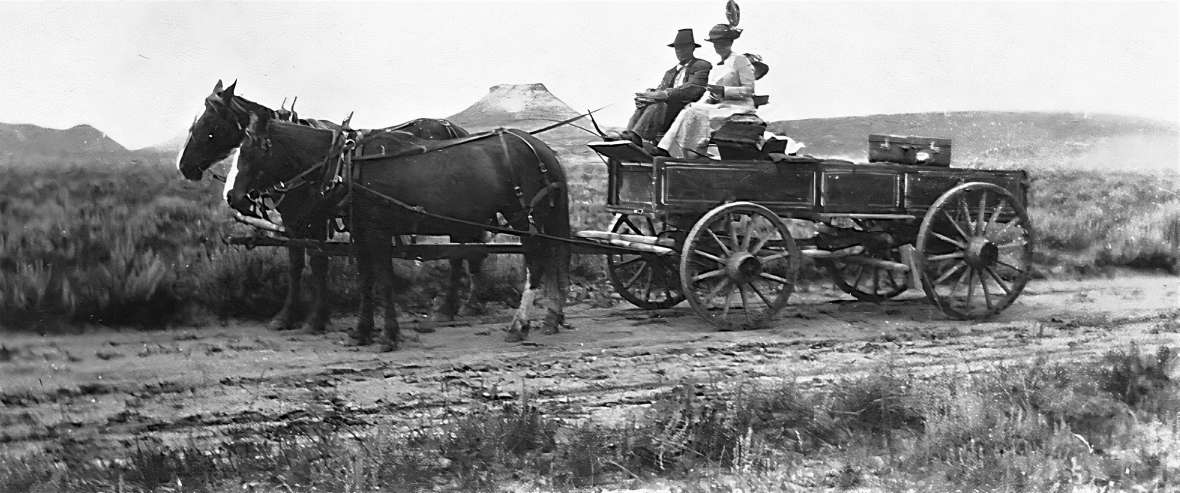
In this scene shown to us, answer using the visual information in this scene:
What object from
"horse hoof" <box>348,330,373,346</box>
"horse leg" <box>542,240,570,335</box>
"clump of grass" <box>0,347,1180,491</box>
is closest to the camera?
"clump of grass" <box>0,347,1180,491</box>

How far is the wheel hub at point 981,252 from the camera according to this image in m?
7.85

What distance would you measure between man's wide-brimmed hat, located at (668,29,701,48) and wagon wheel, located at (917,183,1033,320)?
2.37m

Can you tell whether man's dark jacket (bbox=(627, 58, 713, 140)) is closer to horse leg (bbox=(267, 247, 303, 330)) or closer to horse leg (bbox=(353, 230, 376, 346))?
horse leg (bbox=(353, 230, 376, 346))

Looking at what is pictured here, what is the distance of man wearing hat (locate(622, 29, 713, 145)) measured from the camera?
757 centimetres

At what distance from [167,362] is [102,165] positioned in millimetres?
1220

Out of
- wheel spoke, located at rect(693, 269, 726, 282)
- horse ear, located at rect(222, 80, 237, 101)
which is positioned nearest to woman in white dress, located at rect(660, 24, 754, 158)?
wheel spoke, located at rect(693, 269, 726, 282)

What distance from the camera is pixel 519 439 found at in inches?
171

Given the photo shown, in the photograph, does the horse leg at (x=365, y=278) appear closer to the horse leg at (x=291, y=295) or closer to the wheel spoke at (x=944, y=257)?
the horse leg at (x=291, y=295)

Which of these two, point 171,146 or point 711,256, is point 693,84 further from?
point 171,146

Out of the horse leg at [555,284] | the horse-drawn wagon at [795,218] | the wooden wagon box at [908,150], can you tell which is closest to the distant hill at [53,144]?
the horse leg at [555,284]

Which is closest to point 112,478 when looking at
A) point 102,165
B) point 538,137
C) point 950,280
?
point 102,165

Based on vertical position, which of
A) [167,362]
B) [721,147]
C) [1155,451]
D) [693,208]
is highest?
[721,147]

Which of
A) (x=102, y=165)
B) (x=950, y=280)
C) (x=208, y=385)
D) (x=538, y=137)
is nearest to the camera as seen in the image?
(x=208, y=385)

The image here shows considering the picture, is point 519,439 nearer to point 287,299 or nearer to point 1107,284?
point 287,299
